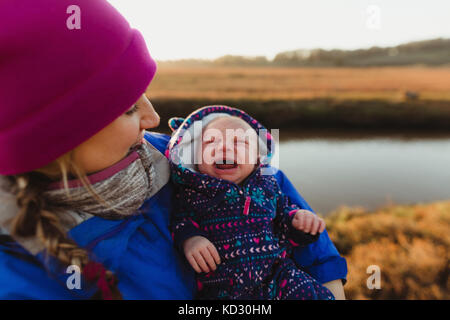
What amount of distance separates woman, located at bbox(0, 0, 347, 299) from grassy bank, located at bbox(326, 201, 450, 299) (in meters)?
2.05

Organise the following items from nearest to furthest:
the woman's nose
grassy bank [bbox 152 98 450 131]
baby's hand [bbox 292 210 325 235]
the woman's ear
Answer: the woman's nose, baby's hand [bbox 292 210 325 235], the woman's ear, grassy bank [bbox 152 98 450 131]

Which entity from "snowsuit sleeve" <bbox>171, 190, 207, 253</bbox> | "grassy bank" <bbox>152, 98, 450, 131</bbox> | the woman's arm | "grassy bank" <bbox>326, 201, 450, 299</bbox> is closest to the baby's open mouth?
"snowsuit sleeve" <bbox>171, 190, 207, 253</bbox>

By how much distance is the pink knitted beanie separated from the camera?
0.74 metres

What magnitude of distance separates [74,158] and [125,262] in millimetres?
356

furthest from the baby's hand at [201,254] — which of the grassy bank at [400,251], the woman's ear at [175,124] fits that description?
the grassy bank at [400,251]

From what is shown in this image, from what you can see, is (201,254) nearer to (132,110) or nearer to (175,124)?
(132,110)

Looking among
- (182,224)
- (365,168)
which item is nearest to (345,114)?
(365,168)

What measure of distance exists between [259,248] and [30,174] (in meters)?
0.81

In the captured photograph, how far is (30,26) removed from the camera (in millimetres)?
729

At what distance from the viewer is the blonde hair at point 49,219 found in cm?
83

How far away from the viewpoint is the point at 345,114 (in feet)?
30.6

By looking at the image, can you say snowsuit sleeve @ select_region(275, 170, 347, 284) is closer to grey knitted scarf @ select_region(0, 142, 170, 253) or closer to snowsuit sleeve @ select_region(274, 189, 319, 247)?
snowsuit sleeve @ select_region(274, 189, 319, 247)

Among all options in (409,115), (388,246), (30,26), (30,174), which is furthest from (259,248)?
(409,115)
